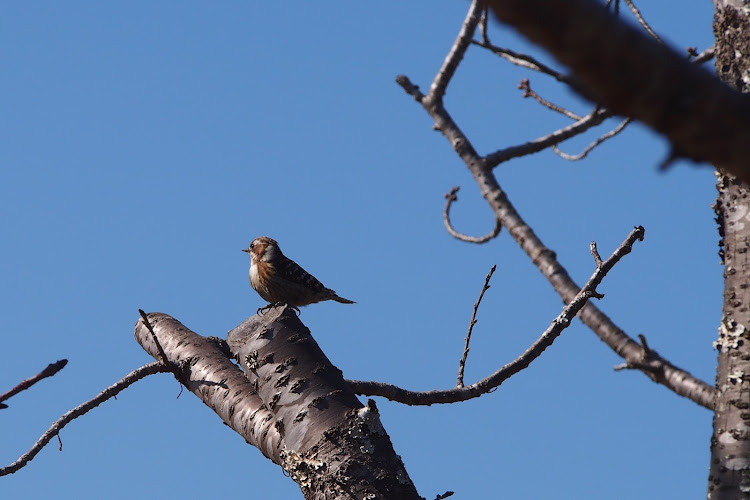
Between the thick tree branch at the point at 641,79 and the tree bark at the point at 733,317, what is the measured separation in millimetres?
2388

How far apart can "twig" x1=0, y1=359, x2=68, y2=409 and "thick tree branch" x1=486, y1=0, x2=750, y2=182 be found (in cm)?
93

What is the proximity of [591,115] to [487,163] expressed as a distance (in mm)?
861

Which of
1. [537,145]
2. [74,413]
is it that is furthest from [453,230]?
[74,413]

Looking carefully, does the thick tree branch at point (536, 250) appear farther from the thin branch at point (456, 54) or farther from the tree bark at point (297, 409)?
the tree bark at point (297, 409)

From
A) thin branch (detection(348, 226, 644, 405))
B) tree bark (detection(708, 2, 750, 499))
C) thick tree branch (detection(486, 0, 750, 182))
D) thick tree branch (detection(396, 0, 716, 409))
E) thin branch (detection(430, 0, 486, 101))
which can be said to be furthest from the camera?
thin branch (detection(430, 0, 486, 101))

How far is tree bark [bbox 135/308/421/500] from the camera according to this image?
330cm

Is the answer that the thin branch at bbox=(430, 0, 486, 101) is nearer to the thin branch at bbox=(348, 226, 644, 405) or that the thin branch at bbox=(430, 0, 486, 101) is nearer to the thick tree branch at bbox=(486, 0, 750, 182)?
the thin branch at bbox=(348, 226, 644, 405)

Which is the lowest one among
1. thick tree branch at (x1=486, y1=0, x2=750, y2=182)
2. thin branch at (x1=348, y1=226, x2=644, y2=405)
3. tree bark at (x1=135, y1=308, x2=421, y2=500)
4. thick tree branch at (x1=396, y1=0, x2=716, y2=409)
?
thick tree branch at (x1=486, y1=0, x2=750, y2=182)

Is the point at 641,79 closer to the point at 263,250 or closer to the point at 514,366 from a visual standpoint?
the point at 514,366

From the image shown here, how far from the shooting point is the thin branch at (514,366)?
3848 mm

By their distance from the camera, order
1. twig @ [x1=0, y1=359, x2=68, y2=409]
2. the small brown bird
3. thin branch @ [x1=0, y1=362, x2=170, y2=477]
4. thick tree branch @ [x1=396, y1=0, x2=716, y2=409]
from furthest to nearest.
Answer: the small brown bird, thick tree branch @ [x1=396, y1=0, x2=716, y2=409], thin branch @ [x1=0, y1=362, x2=170, y2=477], twig @ [x1=0, y1=359, x2=68, y2=409]

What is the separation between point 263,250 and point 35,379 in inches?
269

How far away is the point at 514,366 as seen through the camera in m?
4.00

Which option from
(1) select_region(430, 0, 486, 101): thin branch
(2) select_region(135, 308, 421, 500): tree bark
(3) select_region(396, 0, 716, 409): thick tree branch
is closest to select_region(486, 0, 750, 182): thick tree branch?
(2) select_region(135, 308, 421, 500): tree bark
